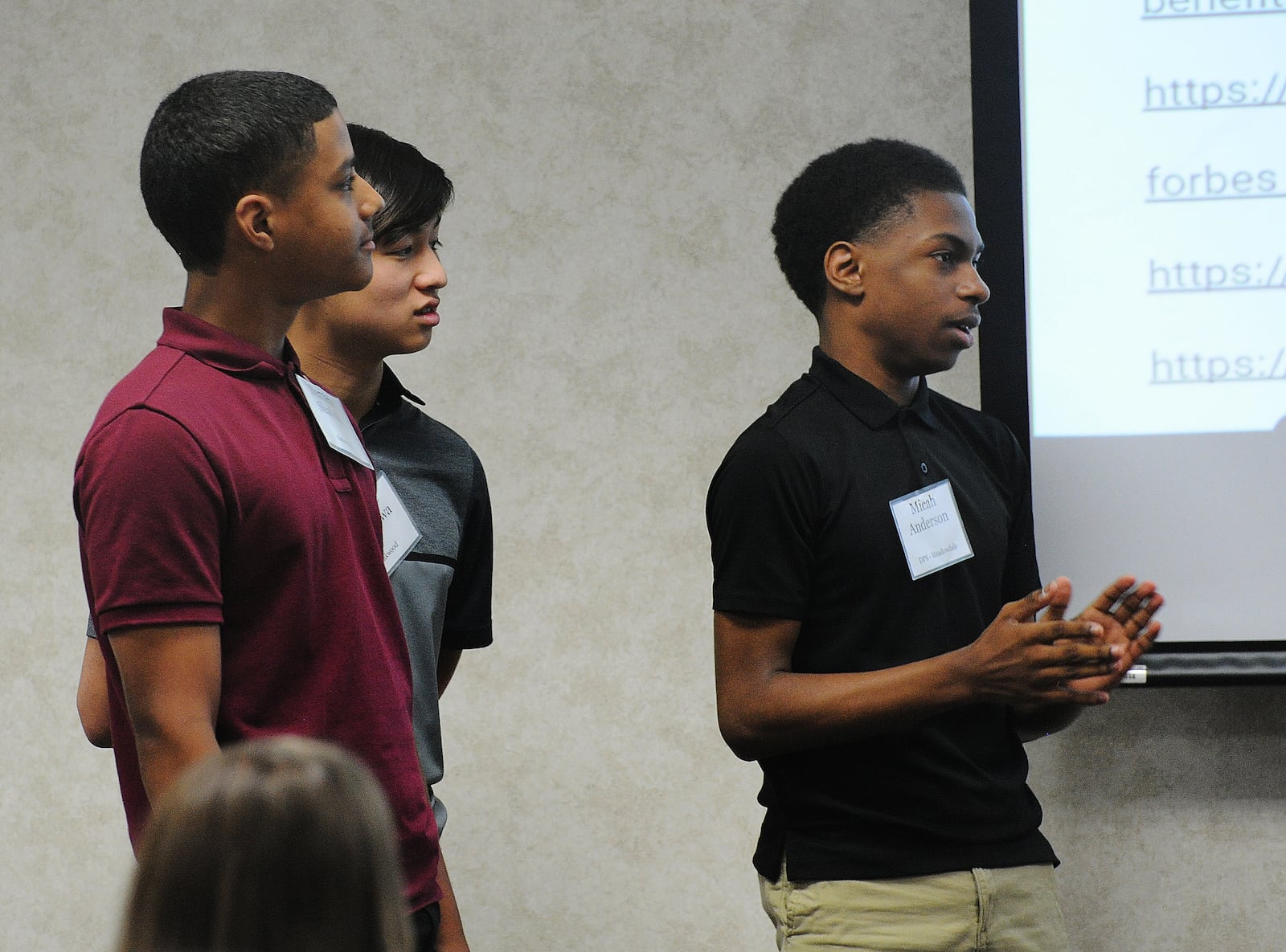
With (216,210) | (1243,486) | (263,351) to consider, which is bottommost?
(1243,486)

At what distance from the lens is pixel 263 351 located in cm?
120

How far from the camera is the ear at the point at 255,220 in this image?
3.85 feet

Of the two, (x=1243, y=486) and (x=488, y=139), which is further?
(x=488, y=139)

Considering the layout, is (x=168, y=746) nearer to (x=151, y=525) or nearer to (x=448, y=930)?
(x=151, y=525)

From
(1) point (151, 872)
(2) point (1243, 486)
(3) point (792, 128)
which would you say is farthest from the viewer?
(3) point (792, 128)

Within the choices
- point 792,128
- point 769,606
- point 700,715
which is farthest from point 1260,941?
point 792,128

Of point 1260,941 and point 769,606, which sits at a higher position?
point 769,606

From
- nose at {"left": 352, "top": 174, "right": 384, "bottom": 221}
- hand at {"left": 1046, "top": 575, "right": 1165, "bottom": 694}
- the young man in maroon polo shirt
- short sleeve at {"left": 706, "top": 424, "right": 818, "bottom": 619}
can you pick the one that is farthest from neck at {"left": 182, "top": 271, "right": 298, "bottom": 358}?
hand at {"left": 1046, "top": 575, "right": 1165, "bottom": 694}

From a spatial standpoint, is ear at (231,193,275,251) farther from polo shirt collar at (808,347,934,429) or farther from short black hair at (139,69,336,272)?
polo shirt collar at (808,347,934,429)

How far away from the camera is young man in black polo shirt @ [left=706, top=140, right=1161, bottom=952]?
1.43 m

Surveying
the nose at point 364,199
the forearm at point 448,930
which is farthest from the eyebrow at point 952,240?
the forearm at point 448,930

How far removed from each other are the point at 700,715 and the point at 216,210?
5.07 feet

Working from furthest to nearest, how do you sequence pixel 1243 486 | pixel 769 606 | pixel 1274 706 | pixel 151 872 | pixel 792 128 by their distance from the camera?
1. pixel 792 128
2. pixel 1274 706
3. pixel 1243 486
4. pixel 769 606
5. pixel 151 872

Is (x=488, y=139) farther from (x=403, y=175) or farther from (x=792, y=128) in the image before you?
(x=403, y=175)
